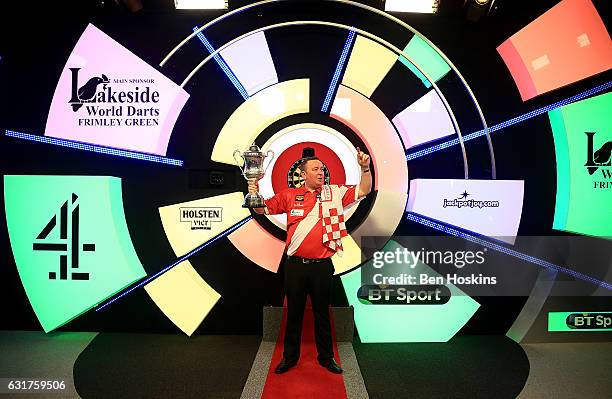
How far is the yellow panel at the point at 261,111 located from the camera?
11.2ft

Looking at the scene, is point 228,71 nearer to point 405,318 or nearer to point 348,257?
point 348,257

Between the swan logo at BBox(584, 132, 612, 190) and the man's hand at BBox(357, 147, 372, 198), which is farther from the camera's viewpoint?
the swan logo at BBox(584, 132, 612, 190)

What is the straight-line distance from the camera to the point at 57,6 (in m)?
3.49

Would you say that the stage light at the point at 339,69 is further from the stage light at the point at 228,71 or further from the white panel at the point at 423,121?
the stage light at the point at 228,71

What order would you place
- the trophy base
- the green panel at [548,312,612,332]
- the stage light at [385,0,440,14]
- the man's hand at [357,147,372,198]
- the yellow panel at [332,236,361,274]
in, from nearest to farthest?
the man's hand at [357,147,372,198] → the trophy base → the stage light at [385,0,440,14] → the yellow panel at [332,236,361,274] → the green panel at [548,312,612,332]

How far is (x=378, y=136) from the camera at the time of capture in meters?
3.44

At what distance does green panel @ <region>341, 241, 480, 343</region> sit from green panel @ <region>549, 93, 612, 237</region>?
3.77ft

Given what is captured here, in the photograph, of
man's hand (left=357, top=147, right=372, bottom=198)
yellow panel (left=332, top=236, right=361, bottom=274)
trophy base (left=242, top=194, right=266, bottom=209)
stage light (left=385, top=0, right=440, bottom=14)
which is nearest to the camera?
man's hand (left=357, top=147, right=372, bottom=198)

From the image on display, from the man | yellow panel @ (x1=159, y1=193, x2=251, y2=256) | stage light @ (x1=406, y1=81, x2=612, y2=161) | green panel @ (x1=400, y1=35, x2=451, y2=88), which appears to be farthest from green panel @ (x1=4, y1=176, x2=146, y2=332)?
green panel @ (x1=400, y1=35, x2=451, y2=88)

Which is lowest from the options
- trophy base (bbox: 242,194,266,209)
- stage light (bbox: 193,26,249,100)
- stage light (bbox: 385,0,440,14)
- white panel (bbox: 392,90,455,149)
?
trophy base (bbox: 242,194,266,209)

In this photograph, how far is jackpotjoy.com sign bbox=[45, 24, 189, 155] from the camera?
11.3 ft

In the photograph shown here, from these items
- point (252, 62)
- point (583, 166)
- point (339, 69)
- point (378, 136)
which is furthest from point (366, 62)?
point (583, 166)

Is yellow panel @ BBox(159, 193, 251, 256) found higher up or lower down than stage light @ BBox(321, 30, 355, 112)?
lower down

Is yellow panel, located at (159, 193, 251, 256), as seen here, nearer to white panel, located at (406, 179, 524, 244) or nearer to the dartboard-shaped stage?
the dartboard-shaped stage
